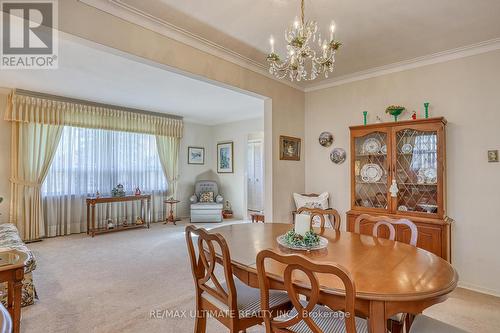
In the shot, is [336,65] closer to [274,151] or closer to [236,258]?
[274,151]

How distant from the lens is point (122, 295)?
2.67m

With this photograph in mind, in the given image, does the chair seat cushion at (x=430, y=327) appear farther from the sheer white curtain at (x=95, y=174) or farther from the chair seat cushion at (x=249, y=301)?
the sheer white curtain at (x=95, y=174)

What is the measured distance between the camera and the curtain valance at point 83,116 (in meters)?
4.47

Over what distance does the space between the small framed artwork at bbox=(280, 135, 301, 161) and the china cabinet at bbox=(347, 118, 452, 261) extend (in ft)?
2.69

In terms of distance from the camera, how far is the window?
5.01 m

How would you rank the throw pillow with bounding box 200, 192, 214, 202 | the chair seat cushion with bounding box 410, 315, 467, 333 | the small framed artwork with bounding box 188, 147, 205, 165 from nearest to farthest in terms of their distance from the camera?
1. the chair seat cushion with bounding box 410, 315, 467, 333
2. the throw pillow with bounding box 200, 192, 214, 202
3. the small framed artwork with bounding box 188, 147, 205, 165

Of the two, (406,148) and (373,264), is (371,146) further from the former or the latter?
(373,264)

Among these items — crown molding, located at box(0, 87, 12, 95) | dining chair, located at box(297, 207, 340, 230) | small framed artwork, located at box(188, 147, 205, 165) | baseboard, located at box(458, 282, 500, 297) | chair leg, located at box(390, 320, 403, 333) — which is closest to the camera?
chair leg, located at box(390, 320, 403, 333)

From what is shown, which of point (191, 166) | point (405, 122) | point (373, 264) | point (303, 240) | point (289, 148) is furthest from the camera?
point (191, 166)

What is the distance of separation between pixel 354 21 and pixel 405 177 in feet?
5.91

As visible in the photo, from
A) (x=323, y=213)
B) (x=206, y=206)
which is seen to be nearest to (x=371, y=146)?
(x=323, y=213)

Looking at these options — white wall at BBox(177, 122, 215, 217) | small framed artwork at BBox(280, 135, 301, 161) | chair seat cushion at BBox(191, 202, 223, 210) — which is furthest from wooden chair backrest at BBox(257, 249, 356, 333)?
white wall at BBox(177, 122, 215, 217)

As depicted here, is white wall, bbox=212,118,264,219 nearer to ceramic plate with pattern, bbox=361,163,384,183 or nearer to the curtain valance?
the curtain valance

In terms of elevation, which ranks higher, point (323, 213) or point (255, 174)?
point (255, 174)
